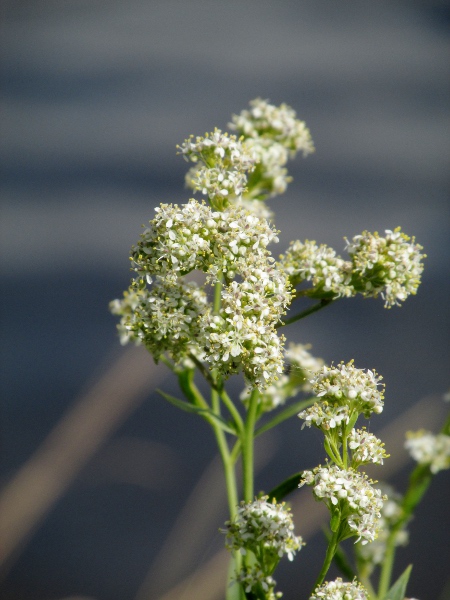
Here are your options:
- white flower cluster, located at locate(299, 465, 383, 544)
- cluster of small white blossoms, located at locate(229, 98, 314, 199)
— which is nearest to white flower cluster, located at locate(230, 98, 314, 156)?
cluster of small white blossoms, located at locate(229, 98, 314, 199)

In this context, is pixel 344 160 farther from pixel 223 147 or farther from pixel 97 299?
pixel 223 147

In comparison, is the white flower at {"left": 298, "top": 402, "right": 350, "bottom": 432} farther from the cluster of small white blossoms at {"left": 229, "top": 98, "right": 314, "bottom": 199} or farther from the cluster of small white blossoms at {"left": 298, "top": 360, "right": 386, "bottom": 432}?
the cluster of small white blossoms at {"left": 229, "top": 98, "right": 314, "bottom": 199}

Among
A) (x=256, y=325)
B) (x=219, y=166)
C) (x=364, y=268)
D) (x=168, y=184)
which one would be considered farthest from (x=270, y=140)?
(x=168, y=184)

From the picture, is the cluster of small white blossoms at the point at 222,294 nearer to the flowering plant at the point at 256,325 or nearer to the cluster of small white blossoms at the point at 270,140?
the flowering plant at the point at 256,325

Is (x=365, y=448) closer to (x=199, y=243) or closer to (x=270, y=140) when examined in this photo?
(x=199, y=243)

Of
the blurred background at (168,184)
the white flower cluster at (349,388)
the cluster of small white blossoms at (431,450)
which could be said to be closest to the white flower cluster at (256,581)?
the white flower cluster at (349,388)

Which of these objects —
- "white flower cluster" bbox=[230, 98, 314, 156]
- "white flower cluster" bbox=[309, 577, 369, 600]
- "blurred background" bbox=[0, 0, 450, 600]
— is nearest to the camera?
"white flower cluster" bbox=[309, 577, 369, 600]
